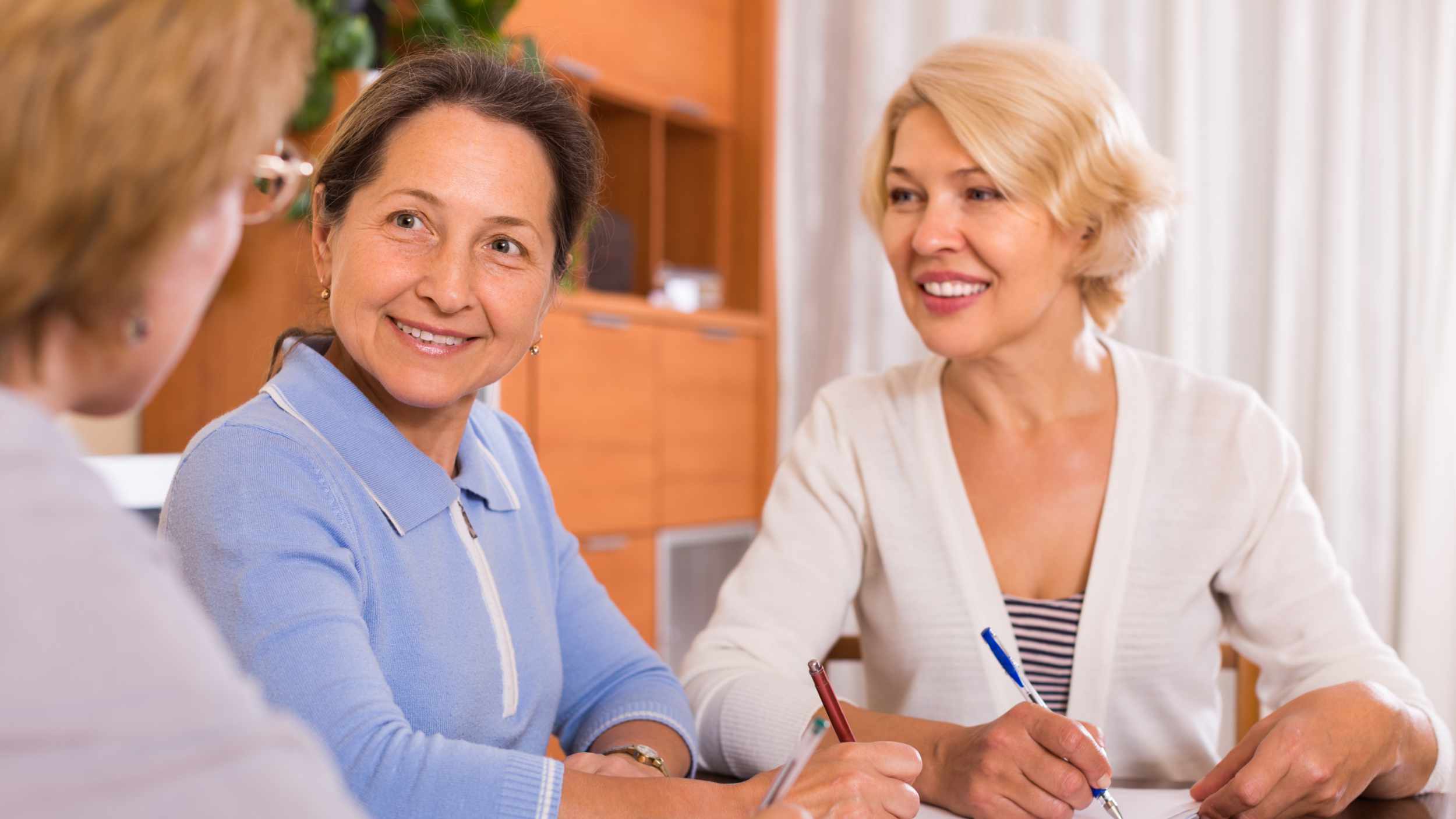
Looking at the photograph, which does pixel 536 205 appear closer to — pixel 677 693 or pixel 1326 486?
pixel 677 693

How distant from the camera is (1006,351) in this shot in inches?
63.3

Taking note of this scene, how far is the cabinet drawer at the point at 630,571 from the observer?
315 centimetres

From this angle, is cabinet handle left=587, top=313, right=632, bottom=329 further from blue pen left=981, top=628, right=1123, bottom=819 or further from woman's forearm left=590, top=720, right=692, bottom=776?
blue pen left=981, top=628, right=1123, bottom=819

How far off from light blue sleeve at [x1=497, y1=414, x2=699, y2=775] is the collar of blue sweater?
0.81ft

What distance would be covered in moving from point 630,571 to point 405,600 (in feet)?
7.27

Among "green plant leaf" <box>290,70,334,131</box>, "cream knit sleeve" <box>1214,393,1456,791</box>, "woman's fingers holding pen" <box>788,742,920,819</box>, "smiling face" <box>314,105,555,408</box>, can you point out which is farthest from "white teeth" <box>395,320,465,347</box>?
"green plant leaf" <box>290,70,334,131</box>

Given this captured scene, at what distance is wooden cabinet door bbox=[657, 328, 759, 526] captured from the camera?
135 inches

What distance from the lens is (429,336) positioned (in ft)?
3.84

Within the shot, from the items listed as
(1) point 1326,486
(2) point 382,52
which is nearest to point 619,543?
(2) point 382,52

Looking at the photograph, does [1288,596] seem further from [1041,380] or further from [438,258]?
[438,258]

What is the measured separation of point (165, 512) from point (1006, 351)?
1033 millimetres

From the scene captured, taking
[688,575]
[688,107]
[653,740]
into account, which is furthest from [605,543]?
[653,740]

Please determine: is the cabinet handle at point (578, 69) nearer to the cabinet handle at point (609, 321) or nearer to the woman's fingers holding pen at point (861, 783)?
the cabinet handle at point (609, 321)

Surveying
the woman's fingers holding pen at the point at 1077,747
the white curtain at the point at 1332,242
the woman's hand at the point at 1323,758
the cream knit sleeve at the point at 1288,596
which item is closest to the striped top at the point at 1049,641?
the cream knit sleeve at the point at 1288,596
